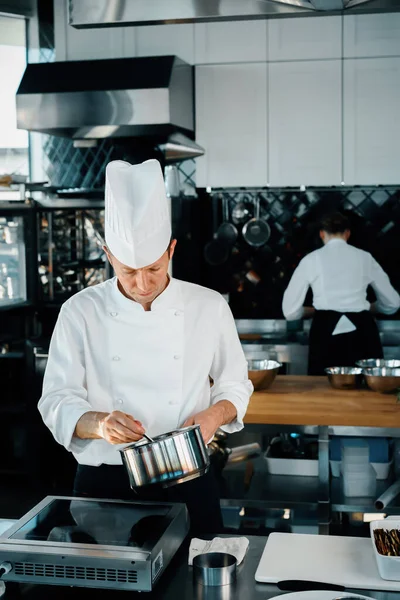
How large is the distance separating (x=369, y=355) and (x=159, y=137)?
182 centimetres

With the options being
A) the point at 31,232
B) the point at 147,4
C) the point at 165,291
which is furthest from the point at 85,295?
the point at 31,232

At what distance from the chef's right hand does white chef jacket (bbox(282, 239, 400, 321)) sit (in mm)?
2918

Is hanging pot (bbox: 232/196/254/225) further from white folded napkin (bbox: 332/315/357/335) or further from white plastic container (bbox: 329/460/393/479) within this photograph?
white plastic container (bbox: 329/460/393/479)

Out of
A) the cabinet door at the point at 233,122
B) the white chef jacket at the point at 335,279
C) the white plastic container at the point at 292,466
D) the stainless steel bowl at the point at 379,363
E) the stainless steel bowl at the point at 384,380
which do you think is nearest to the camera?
the stainless steel bowl at the point at 384,380

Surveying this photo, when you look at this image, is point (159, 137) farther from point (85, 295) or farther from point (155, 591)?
point (155, 591)

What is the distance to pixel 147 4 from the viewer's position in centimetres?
183

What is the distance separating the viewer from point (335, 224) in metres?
4.62

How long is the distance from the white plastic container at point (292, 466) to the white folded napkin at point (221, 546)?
1557 mm

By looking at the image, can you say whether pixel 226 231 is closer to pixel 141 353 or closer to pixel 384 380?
pixel 384 380

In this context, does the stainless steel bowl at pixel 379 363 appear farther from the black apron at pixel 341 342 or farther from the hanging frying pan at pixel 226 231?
the hanging frying pan at pixel 226 231

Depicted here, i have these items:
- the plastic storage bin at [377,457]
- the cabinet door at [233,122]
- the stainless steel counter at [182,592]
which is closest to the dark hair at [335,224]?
the cabinet door at [233,122]

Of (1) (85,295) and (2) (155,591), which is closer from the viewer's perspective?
(2) (155,591)

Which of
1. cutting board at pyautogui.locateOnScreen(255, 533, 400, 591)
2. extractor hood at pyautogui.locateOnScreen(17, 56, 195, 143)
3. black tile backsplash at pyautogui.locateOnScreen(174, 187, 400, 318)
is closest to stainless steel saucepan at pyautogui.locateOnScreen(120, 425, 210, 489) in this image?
cutting board at pyautogui.locateOnScreen(255, 533, 400, 591)

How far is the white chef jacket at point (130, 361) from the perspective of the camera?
2.11 metres
